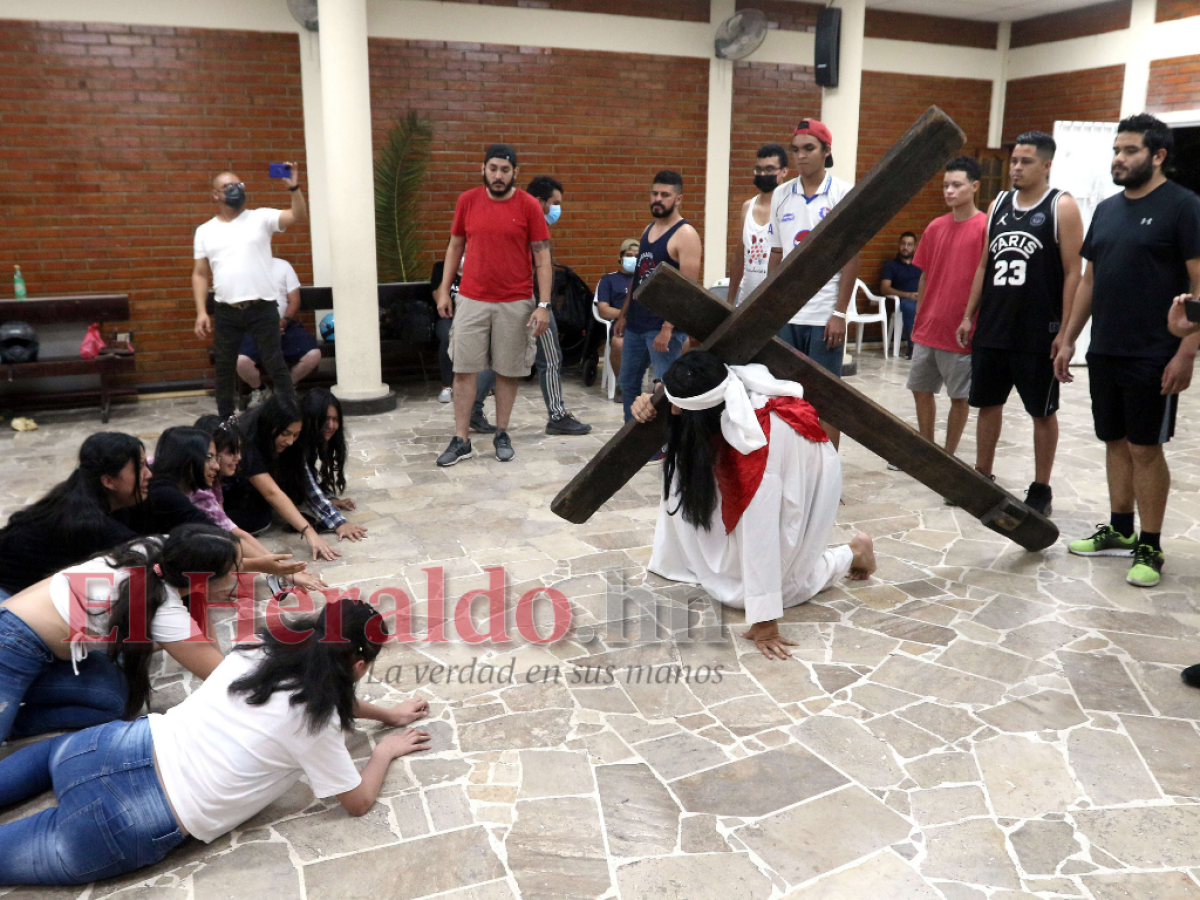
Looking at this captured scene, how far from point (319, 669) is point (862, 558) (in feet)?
8.27

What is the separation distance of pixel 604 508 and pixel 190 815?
304 cm

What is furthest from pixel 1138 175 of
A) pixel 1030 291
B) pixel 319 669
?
pixel 319 669

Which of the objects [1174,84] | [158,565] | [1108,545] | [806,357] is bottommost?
[1108,545]

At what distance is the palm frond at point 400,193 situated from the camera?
8.31 m

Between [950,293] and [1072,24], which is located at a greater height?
[1072,24]

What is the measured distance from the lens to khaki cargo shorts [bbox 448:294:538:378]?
5.89 m

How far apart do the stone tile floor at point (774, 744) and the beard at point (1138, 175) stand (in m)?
1.65

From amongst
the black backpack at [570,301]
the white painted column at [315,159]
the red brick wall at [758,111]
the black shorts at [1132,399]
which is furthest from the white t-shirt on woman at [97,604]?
the red brick wall at [758,111]

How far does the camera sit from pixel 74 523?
3033 mm

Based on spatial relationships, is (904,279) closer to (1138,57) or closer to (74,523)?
(1138,57)

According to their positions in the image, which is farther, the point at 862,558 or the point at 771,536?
the point at 862,558

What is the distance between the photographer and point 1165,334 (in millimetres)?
3984

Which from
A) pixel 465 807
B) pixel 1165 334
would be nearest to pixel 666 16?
pixel 1165 334

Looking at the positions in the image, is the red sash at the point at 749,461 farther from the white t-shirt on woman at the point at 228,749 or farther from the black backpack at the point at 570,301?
the black backpack at the point at 570,301
